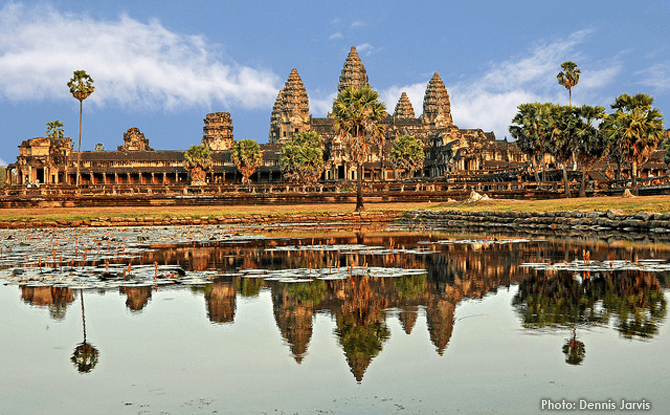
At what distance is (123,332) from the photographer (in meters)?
8.42

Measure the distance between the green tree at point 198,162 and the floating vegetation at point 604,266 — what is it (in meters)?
100

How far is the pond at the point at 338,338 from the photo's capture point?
18.6 feet

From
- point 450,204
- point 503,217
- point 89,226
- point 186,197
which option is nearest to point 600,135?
→ point 450,204

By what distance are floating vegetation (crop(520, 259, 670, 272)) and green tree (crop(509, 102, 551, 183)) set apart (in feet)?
180

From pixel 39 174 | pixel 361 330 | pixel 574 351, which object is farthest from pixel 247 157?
pixel 574 351

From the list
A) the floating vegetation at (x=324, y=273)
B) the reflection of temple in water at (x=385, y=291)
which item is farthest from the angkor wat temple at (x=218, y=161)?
the floating vegetation at (x=324, y=273)

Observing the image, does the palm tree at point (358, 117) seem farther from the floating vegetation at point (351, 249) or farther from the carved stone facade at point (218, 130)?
the carved stone facade at point (218, 130)

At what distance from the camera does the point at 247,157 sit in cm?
11075

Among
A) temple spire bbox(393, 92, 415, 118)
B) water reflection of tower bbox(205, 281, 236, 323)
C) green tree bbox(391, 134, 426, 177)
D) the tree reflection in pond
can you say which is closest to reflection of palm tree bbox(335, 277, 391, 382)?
water reflection of tower bbox(205, 281, 236, 323)

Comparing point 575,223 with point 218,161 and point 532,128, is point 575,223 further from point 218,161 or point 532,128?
point 218,161

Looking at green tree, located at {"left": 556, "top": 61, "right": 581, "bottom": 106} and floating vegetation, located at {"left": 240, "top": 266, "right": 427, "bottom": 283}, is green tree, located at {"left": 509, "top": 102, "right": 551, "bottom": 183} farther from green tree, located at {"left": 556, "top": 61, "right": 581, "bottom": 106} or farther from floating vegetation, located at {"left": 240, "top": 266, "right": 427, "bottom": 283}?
floating vegetation, located at {"left": 240, "top": 266, "right": 427, "bottom": 283}

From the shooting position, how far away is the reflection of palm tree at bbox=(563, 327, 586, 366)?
657 cm

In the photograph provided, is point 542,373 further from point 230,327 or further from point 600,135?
→ point 600,135

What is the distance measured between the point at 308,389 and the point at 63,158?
4829 inches
